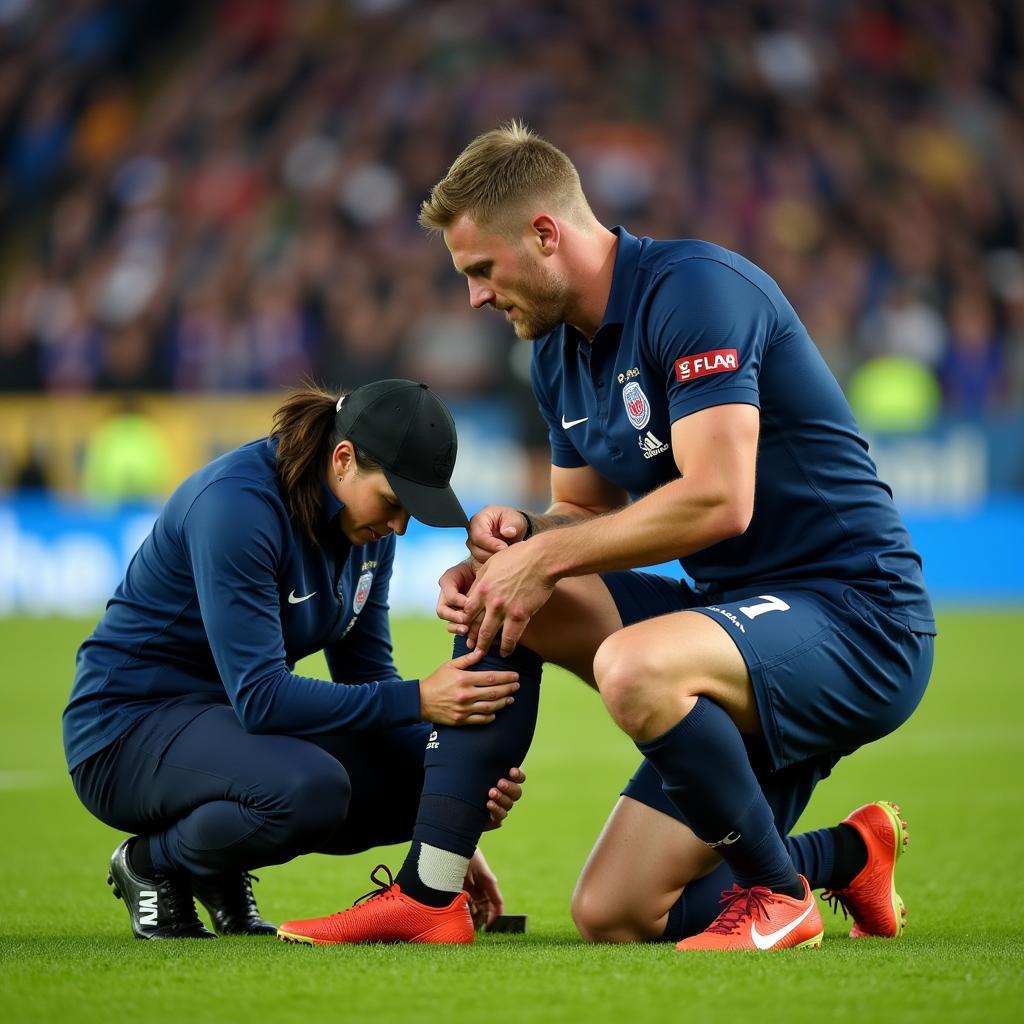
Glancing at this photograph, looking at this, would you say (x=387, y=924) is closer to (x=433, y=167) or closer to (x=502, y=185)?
(x=502, y=185)

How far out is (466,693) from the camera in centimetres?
355

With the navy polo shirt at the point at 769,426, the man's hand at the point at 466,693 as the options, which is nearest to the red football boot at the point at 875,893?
the navy polo shirt at the point at 769,426

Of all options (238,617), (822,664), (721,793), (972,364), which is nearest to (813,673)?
(822,664)

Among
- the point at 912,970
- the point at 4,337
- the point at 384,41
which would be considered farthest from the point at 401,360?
the point at 912,970

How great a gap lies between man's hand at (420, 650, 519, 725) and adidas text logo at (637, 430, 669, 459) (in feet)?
2.01

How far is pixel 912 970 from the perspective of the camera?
3061 millimetres

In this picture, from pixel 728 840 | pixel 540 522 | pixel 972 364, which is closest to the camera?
pixel 728 840

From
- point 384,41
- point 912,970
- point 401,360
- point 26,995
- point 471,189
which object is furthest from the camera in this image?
point 384,41

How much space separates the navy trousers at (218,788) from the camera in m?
3.60

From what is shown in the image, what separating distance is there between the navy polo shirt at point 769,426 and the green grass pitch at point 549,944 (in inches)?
33.8

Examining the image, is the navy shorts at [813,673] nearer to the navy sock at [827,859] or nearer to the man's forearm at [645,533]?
the navy sock at [827,859]

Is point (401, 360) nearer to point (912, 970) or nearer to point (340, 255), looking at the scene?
point (340, 255)

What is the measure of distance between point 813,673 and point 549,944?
2.73 ft

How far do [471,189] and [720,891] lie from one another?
1727 millimetres
